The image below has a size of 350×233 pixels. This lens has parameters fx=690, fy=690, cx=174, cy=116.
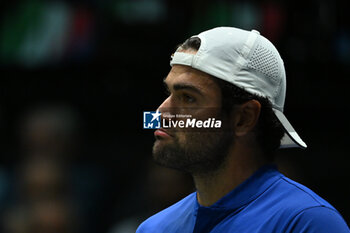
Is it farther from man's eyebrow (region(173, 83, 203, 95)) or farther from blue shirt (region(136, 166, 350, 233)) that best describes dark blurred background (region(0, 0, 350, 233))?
man's eyebrow (region(173, 83, 203, 95))

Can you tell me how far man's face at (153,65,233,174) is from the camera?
7.23 ft

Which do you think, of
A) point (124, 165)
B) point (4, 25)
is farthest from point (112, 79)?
point (4, 25)

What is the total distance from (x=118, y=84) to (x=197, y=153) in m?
3.19

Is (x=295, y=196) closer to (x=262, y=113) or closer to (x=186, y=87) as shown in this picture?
(x=262, y=113)

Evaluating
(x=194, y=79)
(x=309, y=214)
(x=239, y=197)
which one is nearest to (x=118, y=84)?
(x=194, y=79)

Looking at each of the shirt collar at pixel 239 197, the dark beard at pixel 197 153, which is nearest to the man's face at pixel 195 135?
the dark beard at pixel 197 153

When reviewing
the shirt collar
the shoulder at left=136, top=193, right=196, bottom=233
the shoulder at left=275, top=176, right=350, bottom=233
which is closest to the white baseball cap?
the shirt collar

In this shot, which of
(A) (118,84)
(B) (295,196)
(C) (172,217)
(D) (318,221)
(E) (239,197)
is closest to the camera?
(D) (318,221)

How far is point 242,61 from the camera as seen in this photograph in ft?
7.27

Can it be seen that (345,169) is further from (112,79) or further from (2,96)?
(2,96)

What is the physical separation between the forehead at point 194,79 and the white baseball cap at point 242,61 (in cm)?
2

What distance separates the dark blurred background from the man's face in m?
2.70

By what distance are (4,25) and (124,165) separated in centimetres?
159

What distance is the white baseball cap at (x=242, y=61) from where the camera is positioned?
7.25 feet
